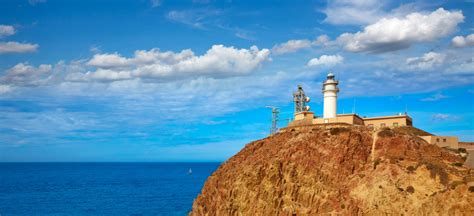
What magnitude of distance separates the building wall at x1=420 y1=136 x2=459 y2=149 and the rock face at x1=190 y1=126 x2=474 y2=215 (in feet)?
22.2

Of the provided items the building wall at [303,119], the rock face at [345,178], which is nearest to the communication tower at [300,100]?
the building wall at [303,119]

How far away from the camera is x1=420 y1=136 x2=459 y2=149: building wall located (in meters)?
59.2

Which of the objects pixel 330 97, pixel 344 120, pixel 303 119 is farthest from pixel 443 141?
pixel 303 119

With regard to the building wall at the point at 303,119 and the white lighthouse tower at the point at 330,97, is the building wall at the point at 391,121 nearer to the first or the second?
the white lighthouse tower at the point at 330,97

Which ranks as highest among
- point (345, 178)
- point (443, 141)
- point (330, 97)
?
point (330, 97)

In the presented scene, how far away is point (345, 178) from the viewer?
5200cm

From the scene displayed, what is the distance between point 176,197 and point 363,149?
249 feet

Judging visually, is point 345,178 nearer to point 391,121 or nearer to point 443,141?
point 391,121

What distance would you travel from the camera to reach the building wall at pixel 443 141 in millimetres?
59219

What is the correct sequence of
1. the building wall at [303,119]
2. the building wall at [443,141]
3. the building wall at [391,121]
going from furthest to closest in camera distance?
1. the building wall at [303,119]
2. the building wall at [391,121]
3. the building wall at [443,141]

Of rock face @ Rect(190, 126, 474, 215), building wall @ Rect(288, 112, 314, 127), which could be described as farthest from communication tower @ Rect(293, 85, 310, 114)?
rock face @ Rect(190, 126, 474, 215)

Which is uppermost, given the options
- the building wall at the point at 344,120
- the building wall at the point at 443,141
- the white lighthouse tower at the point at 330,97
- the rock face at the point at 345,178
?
the white lighthouse tower at the point at 330,97

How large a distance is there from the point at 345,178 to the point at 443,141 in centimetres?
1796

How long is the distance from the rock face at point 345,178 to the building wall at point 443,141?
6.75 m
